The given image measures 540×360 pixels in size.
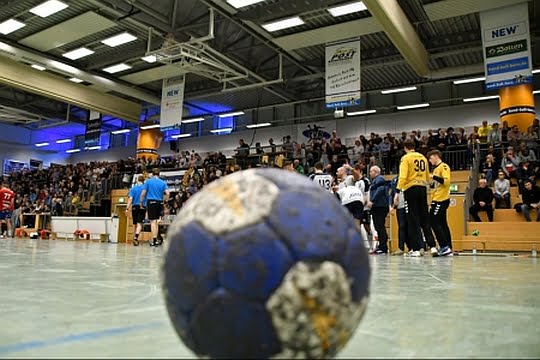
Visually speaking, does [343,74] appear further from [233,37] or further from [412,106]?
[412,106]

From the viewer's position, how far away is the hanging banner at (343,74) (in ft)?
45.8

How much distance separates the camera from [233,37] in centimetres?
1788

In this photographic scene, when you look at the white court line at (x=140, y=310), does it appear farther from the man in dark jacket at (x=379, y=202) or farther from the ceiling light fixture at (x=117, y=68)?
the ceiling light fixture at (x=117, y=68)

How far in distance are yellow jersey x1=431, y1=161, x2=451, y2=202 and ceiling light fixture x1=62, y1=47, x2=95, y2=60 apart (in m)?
14.9

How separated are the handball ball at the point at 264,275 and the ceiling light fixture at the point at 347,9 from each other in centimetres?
1358

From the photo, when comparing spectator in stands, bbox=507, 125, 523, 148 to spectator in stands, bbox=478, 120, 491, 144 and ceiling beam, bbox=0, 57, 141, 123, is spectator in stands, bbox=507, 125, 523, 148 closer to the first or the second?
spectator in stands, bbox=478, 120, 491, 144

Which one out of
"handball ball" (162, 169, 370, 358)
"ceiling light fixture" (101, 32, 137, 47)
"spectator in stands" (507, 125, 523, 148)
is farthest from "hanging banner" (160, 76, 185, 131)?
"handball ball" (162, 169, 370, 358)

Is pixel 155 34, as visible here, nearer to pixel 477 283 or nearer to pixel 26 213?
pixel 26 213

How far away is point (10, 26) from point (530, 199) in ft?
55.0

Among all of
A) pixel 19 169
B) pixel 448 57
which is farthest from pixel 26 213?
pixel 448 57

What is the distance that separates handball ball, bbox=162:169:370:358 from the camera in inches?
39.6


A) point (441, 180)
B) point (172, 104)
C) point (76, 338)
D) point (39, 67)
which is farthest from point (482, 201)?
point (39, 67)

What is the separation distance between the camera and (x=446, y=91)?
78.5 ft

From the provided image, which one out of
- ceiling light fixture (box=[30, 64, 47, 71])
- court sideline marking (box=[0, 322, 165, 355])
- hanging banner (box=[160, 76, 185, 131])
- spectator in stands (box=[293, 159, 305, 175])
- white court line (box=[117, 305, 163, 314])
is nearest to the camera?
court sideline marking (box=[0, 322, 165, 355])
